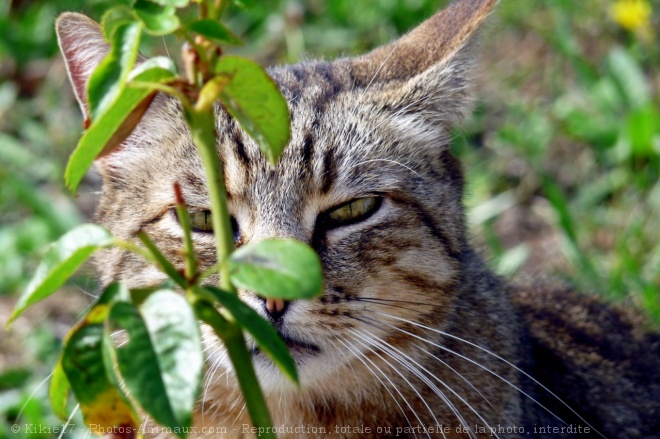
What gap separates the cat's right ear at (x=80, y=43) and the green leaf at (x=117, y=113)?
3.78 feet

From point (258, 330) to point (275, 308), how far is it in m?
0.77

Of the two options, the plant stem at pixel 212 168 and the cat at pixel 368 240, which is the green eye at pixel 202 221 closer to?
the cat at pixel 368 240

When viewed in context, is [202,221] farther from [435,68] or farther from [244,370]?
[244,370]

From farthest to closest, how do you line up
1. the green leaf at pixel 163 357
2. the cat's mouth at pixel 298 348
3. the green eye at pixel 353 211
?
the green eye at pixel 353 211 < the cat's mouth at pixel 298 348 < the green leaf at pixel 163 357

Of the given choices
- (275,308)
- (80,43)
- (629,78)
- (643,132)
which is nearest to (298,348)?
(275,308)

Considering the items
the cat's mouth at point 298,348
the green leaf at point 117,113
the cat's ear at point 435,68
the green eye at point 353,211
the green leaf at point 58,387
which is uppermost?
the cat's ear at point 435,68

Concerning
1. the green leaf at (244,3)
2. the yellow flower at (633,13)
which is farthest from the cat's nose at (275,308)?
the yellow flower at (633,13)

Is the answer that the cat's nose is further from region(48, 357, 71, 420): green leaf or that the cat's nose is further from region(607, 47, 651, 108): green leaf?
region(607, 47, 651, 108): green leaf

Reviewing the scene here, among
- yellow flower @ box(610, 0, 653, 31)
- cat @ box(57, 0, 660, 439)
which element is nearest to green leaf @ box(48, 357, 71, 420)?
cat @ box(57, 0, 660, 439)

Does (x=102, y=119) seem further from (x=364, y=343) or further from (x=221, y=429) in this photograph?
(x=221, y=429)

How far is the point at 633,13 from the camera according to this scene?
4.66 m

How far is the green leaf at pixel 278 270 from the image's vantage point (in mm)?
1043

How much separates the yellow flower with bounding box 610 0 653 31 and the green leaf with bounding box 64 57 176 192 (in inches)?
158

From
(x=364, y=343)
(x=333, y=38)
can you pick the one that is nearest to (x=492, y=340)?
(x=364, y=343)
